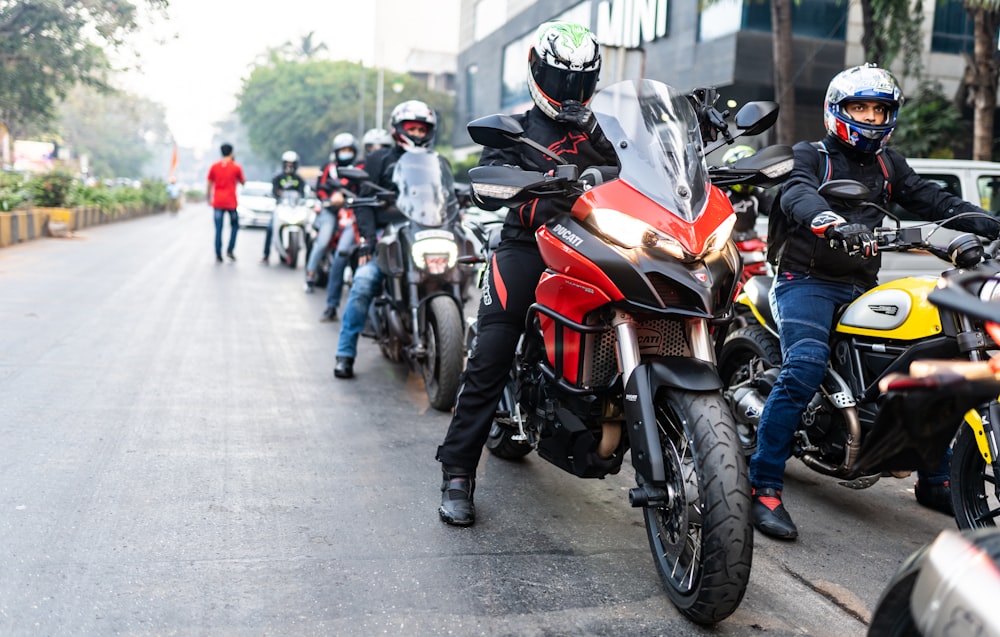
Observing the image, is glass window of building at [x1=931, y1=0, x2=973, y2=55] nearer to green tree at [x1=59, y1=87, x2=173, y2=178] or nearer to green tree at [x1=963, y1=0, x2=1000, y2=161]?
green tree at [x1=963, y1=0, x2=1000, y2=161]

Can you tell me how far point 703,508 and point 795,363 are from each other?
135 cm

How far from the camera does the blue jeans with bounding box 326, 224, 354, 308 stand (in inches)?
362

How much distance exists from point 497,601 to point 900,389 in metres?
1.76

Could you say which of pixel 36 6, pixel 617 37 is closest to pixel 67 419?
pixel 617 37

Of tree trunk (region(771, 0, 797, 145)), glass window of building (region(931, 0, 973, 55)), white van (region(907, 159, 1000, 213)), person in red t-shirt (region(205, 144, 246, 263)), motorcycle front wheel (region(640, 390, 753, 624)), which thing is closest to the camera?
motorcycle front wheel (region(640, 390, 753, 624))

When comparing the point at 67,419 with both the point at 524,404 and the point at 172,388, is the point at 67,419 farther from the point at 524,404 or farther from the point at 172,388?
the point at 524,404

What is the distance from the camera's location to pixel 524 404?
4137 mm

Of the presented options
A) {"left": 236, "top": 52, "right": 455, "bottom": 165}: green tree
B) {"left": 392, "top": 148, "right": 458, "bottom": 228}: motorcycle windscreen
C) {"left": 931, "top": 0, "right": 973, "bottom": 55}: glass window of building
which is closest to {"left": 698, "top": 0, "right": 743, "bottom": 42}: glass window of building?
{"left": 931, "top": 0, "right": 973, "bottom": 55}: glass window of building

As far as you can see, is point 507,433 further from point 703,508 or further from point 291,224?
point 291,224

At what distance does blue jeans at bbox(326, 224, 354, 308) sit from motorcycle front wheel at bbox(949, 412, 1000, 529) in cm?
631

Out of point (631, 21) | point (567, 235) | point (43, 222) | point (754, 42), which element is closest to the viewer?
point (567, 235)

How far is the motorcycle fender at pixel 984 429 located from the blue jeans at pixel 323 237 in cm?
901

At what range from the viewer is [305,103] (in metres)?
67.2

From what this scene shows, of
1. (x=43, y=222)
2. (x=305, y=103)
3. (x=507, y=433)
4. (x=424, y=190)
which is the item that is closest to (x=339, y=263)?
(x=424, y=190)
